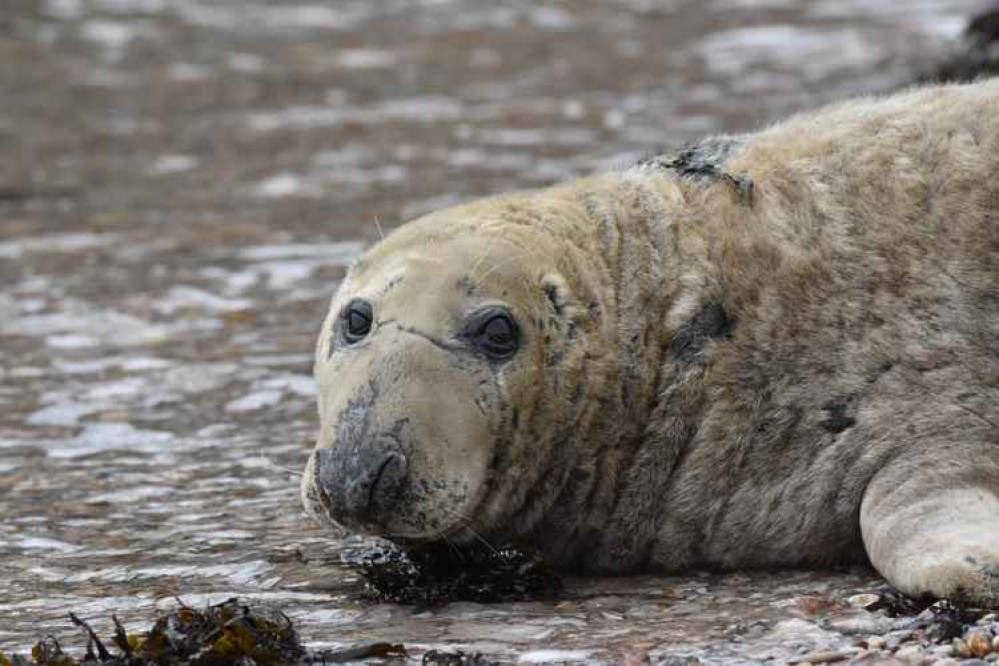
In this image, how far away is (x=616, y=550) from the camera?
538 cm

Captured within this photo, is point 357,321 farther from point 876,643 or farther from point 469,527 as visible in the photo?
point 876,643

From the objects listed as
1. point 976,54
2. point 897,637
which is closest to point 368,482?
point 897,637

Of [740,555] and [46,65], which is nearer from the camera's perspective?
[740,555]

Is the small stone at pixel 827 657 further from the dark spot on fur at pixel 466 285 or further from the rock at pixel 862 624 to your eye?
the dark spot on fur at pixel 466 285

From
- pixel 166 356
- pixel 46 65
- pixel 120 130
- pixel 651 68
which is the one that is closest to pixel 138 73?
pixel 46 65

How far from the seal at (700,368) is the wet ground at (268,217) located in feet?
0.69

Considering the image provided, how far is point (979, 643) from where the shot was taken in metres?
4.34

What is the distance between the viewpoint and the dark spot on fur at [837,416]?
206 inches

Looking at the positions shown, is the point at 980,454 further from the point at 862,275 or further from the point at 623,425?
the point at 623,425

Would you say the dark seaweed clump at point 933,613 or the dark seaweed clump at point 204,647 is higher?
the dark seaweed clump at point 933,613

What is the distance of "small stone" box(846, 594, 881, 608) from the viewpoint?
15.8 feet

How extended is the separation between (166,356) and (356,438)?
3.61 meters

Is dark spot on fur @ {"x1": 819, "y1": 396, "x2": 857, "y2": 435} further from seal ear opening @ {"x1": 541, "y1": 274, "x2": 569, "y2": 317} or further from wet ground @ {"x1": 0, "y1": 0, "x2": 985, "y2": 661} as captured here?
seal ear opening @ {"x1": 541, "y1": 274, "x2": 569, "y2": 317}

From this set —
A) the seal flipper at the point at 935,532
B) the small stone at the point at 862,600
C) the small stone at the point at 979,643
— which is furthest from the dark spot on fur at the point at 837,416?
the small stone at the point at 979,643
